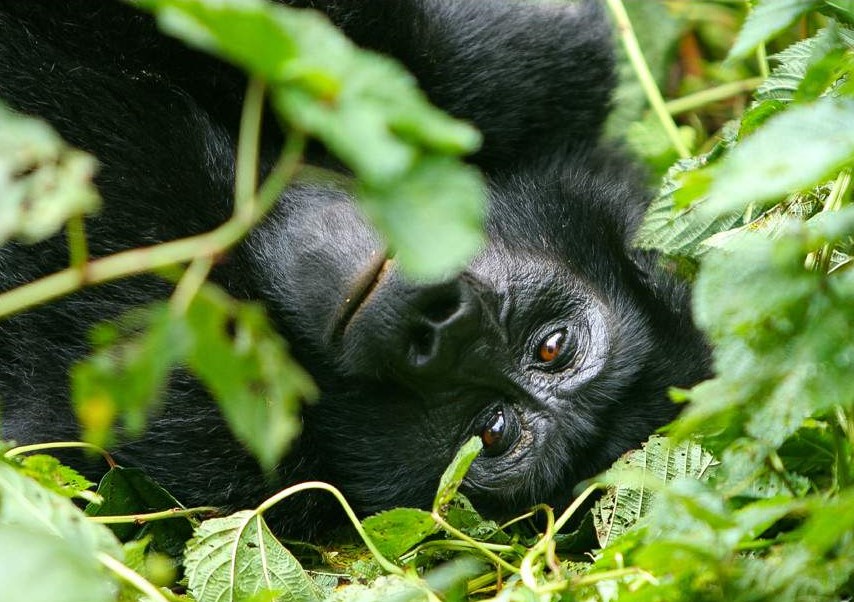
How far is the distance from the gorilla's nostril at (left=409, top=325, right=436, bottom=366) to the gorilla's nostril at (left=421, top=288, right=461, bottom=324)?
0.03 metres

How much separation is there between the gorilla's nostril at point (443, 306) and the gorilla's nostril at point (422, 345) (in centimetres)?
3

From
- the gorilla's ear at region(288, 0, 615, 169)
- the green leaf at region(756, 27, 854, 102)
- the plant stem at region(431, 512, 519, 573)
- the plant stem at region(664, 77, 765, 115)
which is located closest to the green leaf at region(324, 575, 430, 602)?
the plant stem at region(431, 512, 519, 573)

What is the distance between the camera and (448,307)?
2.60 meters

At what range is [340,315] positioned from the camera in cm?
263

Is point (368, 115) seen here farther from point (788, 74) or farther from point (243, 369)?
point (788, 74)

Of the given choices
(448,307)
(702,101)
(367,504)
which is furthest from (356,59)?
(702,101)

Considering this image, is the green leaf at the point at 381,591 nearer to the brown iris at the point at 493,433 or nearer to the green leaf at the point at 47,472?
the green leaf at the point at 47,472

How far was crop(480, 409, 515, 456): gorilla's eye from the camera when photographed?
2730 mm

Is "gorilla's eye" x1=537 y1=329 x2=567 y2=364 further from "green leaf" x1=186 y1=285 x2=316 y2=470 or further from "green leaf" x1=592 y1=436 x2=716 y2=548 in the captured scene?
"green leaf" x1=186 y1=285 x2=316 y2=470

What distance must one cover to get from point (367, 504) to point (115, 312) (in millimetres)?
752

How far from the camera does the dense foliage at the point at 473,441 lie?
1.27m

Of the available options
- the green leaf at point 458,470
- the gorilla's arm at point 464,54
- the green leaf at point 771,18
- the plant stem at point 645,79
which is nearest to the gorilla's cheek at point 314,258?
the gorilla's arm at point 464,54

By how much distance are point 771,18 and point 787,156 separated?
420mm

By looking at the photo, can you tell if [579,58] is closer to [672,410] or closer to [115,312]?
[672,410]
